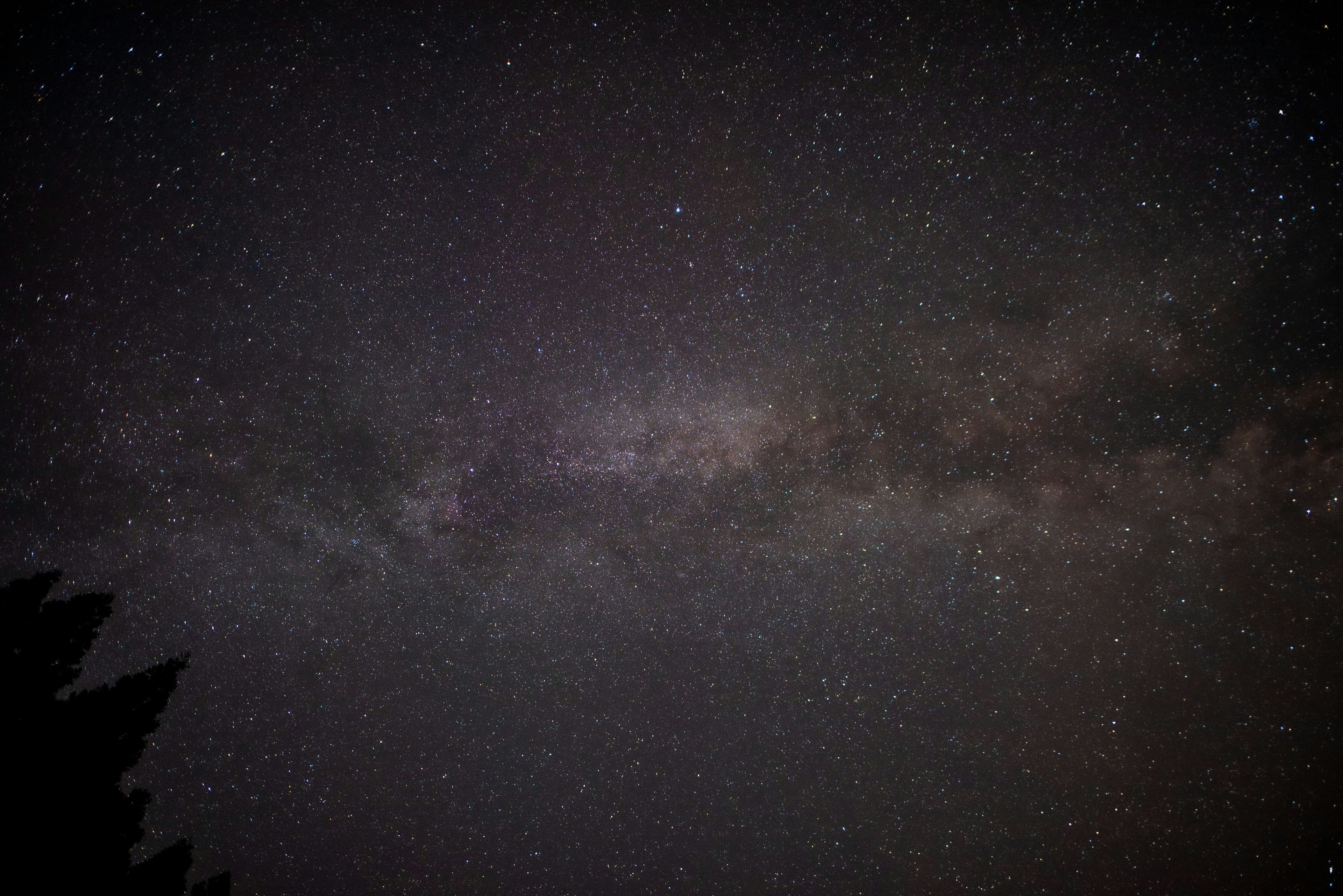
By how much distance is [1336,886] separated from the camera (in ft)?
86.4

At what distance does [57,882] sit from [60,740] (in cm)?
58

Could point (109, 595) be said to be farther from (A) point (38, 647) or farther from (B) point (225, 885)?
(B) point (225, 885)

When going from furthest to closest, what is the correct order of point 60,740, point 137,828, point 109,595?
point 109,595, point 137,828, point 60,740

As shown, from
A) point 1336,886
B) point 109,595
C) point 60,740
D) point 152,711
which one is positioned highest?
point 1336,886

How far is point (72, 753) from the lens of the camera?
7.55ft

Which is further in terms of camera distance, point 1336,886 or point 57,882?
point 1336,886

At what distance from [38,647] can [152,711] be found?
0.60 metres

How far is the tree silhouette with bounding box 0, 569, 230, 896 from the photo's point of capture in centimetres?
216

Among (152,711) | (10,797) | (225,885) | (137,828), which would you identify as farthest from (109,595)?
(225,885)

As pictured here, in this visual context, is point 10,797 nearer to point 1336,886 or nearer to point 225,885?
point 225,885

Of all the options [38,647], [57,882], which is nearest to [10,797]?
[57,882]

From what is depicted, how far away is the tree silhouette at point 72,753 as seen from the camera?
2158mm

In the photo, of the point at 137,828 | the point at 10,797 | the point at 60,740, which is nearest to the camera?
the point at 10,797

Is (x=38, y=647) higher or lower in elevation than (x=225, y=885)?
higher
